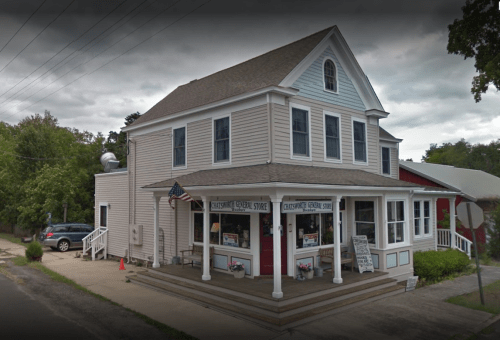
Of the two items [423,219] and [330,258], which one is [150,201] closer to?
[330,258]

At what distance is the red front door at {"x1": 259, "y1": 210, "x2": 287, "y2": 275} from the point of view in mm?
11727

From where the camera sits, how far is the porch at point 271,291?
8961 millimetres

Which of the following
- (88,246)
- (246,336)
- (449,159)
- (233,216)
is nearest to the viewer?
(246,336)

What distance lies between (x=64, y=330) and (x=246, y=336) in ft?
13.5

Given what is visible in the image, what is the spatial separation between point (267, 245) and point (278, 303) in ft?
9.68

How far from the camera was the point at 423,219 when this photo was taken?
16406mm

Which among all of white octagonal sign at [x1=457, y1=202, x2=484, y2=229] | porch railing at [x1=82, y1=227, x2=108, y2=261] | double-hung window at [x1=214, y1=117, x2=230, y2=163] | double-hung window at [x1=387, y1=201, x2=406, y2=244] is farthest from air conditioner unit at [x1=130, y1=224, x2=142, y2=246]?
white octagonal sign at [x1=457, y1=202, x2=484, y2=229]

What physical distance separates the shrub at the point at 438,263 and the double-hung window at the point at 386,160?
626 cm

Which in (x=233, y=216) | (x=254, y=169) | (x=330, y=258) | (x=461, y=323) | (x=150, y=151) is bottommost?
(x=461, y=323)

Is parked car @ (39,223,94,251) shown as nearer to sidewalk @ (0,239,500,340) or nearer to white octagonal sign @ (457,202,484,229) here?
sidewalk @ (0,239,500,340)

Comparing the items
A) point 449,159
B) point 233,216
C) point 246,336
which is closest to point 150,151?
point 233,216

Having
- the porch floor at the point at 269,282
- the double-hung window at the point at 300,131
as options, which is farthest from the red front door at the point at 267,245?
the double-hung window at the point at 300,131

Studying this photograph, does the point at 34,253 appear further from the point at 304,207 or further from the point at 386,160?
the point at 386,160

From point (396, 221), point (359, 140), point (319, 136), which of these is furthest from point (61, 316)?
point (359, 140)
